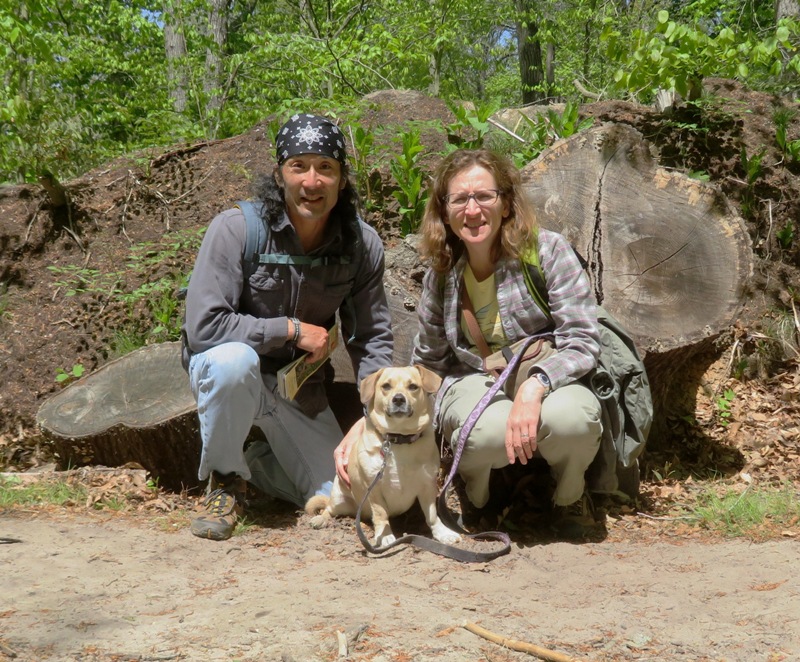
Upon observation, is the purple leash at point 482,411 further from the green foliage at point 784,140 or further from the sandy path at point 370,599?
the green foliage at point 784,140

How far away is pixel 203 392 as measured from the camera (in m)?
3.58

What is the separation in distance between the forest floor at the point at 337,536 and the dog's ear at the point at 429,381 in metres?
0.78

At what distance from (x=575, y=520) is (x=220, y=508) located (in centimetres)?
178

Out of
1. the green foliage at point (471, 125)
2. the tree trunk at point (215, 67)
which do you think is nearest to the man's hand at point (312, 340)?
the green foliage at point (471, 125)

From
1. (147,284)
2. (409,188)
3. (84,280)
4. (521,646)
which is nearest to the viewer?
(521,646)

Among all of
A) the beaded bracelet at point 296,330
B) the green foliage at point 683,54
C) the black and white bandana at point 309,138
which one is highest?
the green foliage at point 683,54

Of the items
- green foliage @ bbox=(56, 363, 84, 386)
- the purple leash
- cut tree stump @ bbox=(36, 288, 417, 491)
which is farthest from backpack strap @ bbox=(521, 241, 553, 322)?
green foliage @ bbox=(56, 363, 84, 386)

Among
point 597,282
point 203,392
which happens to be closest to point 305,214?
point 203,392

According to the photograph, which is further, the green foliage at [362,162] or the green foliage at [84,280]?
the green foliage at [84,280]

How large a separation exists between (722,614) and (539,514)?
1419 mm

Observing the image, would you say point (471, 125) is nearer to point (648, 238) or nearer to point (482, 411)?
point (648, 238)

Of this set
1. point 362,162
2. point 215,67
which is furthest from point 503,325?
point 215,67

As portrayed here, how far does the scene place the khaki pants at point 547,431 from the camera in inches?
126

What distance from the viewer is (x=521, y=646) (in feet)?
7.33
